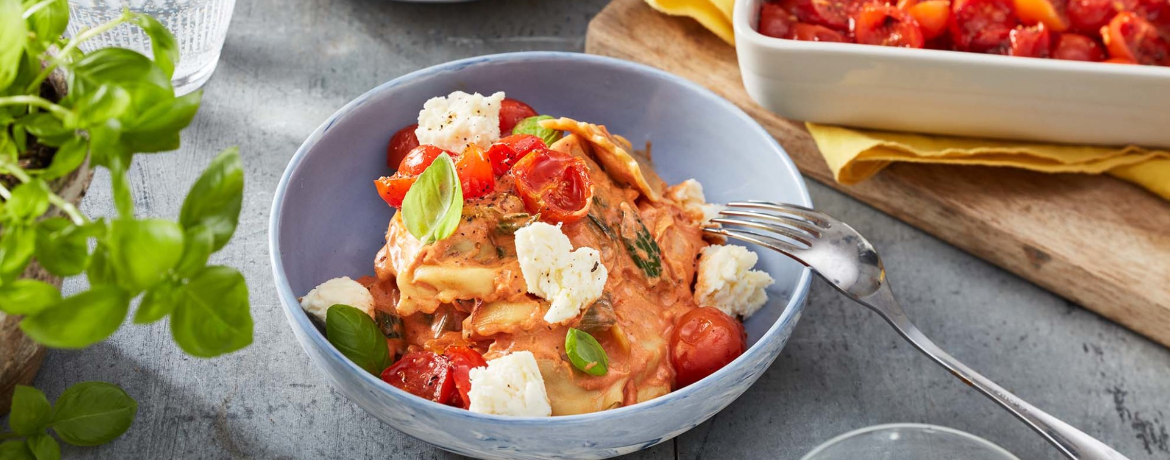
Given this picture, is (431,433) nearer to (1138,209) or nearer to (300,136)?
(300,136)

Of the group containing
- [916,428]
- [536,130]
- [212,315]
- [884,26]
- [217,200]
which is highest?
[217,200]

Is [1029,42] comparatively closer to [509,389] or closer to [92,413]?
[509,389]

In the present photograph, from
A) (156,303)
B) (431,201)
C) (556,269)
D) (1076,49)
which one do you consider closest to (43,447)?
(156,303)

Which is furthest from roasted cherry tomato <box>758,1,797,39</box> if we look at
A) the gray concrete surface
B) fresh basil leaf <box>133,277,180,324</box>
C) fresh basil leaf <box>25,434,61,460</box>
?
fresh basil leaf <box>25,434,61,460</box>

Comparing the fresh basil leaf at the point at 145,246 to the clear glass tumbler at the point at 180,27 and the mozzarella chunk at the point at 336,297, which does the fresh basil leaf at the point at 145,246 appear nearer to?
the mozzarella chunk at the point at 336,297

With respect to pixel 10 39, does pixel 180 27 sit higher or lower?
lower

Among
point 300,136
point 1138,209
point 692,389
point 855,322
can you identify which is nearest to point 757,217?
point 855,322
